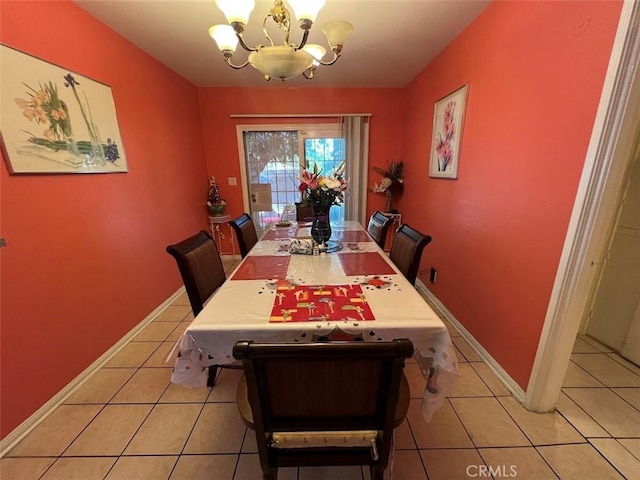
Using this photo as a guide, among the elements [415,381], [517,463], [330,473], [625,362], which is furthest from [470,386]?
[625,362]

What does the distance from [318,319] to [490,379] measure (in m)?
1.41

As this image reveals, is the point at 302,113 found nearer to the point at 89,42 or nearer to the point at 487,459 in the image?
the point at 89,42

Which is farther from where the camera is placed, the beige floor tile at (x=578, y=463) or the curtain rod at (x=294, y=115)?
the curtain rod at (x=294, y=115)

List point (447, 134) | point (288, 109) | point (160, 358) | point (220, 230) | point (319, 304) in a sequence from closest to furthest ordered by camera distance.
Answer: point (319, 304) → point (160, 358) → point (447, 134) → point (288, 109) → point (220, 230)

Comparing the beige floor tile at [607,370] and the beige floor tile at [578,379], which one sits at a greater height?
the beige floor tile at [607,370]

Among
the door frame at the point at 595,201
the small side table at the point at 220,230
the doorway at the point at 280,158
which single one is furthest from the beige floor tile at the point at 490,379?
the small side table at the point at 220,230

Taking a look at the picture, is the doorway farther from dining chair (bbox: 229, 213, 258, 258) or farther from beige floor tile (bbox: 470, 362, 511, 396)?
beige floor tile (bbox: 470, 362, 511, 396)

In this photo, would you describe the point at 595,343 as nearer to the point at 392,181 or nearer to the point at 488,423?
the point at 488,423

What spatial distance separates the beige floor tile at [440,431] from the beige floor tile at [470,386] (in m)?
0.16

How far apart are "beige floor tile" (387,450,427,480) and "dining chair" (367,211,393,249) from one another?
1.28 meters

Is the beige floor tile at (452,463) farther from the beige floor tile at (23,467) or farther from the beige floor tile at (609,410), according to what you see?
the beige floor tile at (23,467)

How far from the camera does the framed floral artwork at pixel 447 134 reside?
2123 mm

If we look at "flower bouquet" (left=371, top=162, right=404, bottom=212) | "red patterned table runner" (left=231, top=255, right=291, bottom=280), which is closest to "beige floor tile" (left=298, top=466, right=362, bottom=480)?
"red patterned table runner" (left=231, top=255, right=291, bottom=280)

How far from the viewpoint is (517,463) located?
123 centimetres
